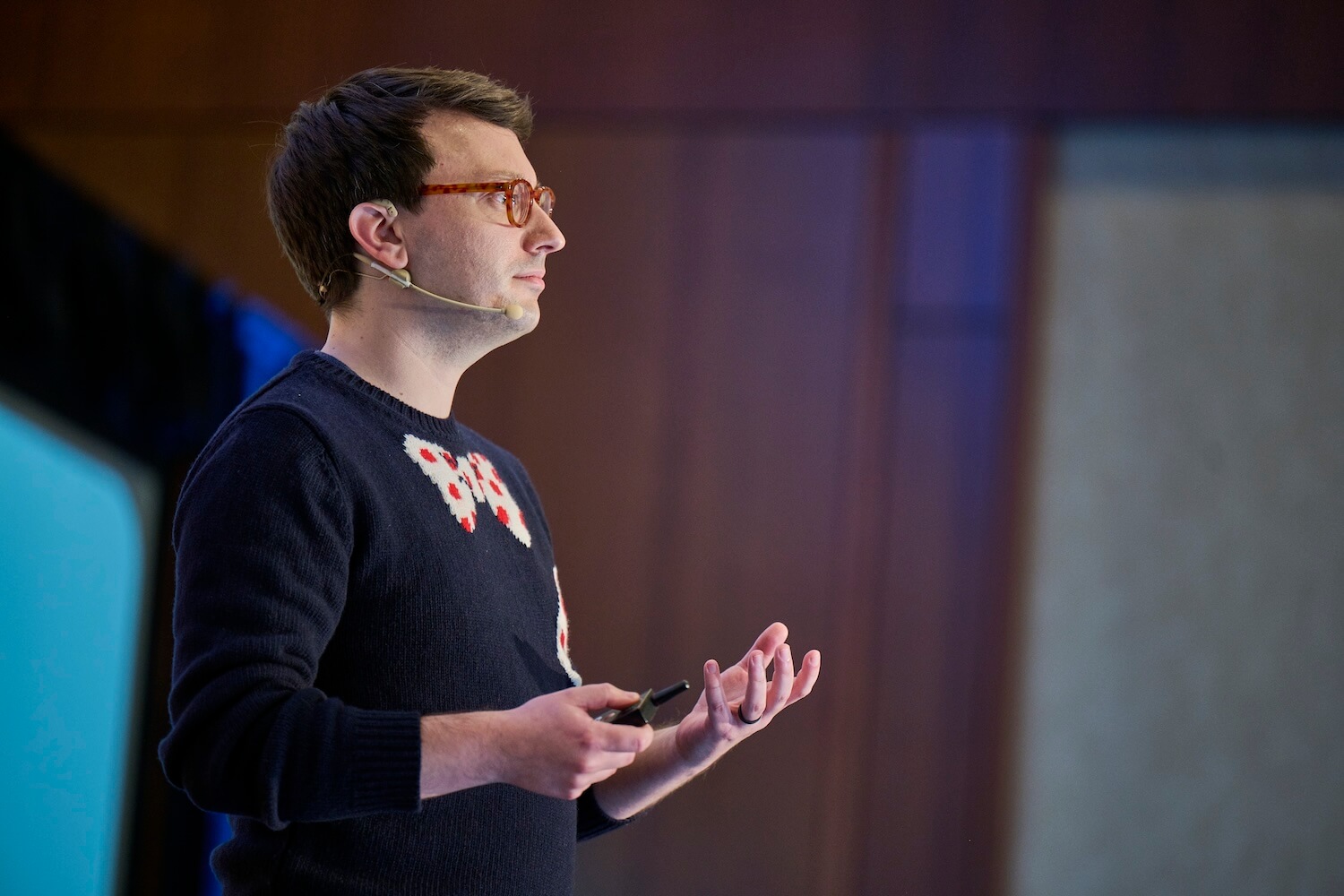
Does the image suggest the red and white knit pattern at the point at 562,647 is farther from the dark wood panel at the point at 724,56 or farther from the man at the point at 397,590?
the dark wood panel at the point at 724,56

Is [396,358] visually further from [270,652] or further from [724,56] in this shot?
[724,56]

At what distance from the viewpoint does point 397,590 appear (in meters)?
1.25

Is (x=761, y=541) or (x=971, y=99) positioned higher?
(x=971, y=99)

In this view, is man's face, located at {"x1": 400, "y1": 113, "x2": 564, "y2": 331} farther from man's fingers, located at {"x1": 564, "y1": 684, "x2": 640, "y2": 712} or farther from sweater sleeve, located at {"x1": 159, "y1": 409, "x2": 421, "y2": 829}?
man's fingers, located at {"x1": 564, "y1": 684, "x2": 640, "y2": 712}

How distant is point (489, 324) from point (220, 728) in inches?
23.1

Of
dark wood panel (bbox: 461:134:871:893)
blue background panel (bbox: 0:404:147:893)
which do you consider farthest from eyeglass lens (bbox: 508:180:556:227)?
dark wood panel (bbox: 461:134:871:893)

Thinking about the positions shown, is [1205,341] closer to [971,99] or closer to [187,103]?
[971,99]

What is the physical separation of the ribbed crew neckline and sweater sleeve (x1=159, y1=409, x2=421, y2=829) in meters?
0.17

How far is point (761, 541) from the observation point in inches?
126

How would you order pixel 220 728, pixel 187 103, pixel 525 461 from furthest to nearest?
pixel 187 103 → pixel 525 461 → pixel 220 728

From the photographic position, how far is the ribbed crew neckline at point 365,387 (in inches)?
54.9

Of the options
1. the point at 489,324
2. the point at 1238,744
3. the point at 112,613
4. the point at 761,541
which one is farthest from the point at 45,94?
the point at 1238,744

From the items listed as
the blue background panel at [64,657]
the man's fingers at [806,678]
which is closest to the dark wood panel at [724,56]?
the blue background panel at [64,657]

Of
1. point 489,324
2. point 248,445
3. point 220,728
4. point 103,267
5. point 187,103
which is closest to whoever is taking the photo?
point 220,728
